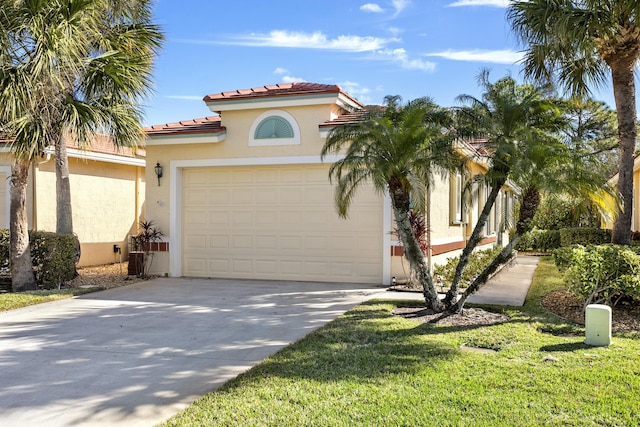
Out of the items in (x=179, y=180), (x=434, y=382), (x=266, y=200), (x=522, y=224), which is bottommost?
(x=434, y=382)

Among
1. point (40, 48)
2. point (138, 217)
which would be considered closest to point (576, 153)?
point (40, 48)

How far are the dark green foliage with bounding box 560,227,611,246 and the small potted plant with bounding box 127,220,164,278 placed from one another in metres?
12.2

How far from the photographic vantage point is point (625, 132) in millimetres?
9695

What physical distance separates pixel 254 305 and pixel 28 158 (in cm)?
544

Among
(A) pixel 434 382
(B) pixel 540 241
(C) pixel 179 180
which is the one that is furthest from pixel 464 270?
(B) pixel 540 241

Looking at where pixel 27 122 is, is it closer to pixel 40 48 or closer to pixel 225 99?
pixel 40 48

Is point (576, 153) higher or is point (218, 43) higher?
point (218, 43)

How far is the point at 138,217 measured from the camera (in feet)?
58.2

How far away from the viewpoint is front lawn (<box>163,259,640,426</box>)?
421cm

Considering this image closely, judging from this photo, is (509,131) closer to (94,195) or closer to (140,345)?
(140,345)

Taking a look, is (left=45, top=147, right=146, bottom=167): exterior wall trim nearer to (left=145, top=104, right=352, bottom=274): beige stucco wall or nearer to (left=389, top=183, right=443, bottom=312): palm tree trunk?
(left=145, top=104, right=352, bottom=274): beige stucco wall

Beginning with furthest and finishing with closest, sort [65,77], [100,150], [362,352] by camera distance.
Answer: [100,150] < [65,77] < [362,352]

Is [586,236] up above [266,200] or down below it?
below

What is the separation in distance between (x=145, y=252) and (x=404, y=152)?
8.19 metres
